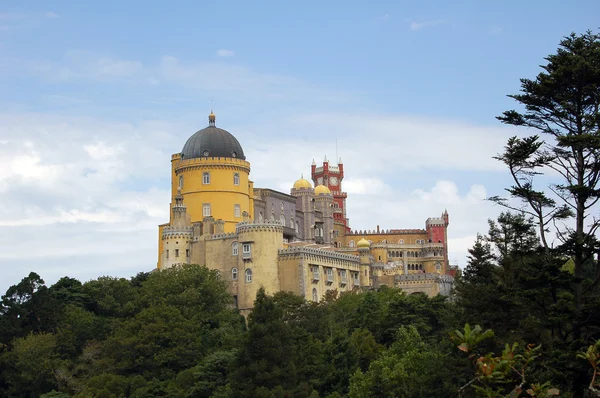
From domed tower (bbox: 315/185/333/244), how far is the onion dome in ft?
54.8

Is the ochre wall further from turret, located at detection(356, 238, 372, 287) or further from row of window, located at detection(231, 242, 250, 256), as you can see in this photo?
turret, located at detection(356, 238, 372, 287)

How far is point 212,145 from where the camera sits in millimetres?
90625

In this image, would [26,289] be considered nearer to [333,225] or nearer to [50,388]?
[50,388]

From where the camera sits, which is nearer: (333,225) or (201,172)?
(201,172)

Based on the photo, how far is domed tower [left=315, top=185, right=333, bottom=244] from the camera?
10544 centimetres

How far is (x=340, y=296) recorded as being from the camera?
8462 cm

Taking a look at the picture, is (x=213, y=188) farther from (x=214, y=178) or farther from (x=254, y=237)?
(x=254, y=237)

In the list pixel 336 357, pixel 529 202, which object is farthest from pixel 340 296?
pixel 529 202

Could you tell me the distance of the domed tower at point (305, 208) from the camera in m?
102

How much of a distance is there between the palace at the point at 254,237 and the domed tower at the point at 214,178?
89 mm

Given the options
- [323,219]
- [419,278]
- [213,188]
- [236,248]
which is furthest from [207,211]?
→ [419,278]

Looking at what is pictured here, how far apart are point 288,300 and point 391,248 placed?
36208 millimetres

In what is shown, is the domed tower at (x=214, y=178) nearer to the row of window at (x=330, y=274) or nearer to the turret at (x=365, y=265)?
the row of window at (x=330, y=274)

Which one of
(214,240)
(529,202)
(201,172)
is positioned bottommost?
(529,202)
